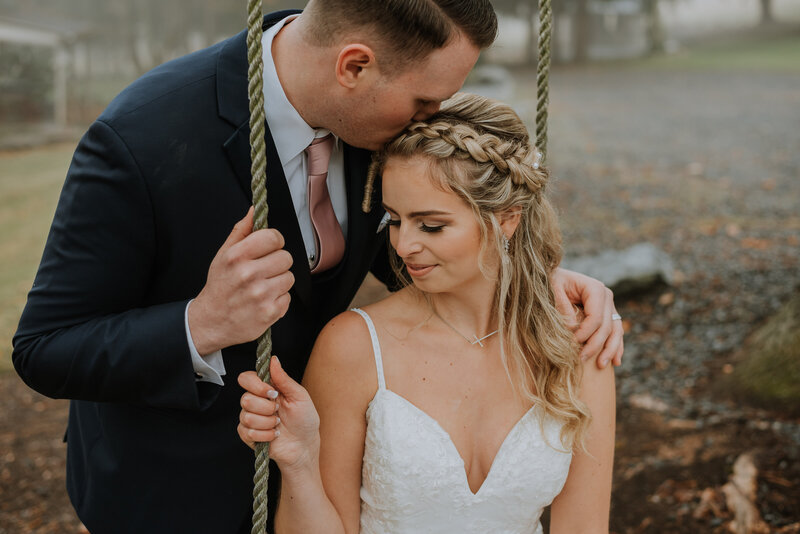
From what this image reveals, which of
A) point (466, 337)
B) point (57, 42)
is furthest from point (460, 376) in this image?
point (57, 42)

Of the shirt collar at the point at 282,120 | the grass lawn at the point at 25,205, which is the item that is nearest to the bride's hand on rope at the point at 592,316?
the shirt collar at the point at 282,120

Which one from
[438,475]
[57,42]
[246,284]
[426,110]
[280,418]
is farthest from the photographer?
[57,42]

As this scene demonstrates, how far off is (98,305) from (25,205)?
22.3 feet

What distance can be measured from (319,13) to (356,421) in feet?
3.54

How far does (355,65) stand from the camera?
1.87m

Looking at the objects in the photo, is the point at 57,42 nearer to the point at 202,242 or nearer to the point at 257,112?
the point at 202,242

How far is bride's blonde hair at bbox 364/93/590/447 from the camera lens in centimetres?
199

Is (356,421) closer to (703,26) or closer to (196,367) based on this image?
(196,367)

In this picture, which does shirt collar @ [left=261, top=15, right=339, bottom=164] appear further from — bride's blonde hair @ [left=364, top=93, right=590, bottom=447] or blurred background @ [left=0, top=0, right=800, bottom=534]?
blurred background @ [left=0, top=0, right=800, bottom=534]

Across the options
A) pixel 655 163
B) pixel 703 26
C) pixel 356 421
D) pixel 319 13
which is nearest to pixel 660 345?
pixel 356 421

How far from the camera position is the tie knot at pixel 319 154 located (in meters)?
2.05

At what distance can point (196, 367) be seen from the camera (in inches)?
71.9

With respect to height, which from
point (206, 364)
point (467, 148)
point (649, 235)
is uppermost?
point (467, 148)

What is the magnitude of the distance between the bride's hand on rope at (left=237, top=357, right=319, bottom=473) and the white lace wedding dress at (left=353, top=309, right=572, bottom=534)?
0.28 m
